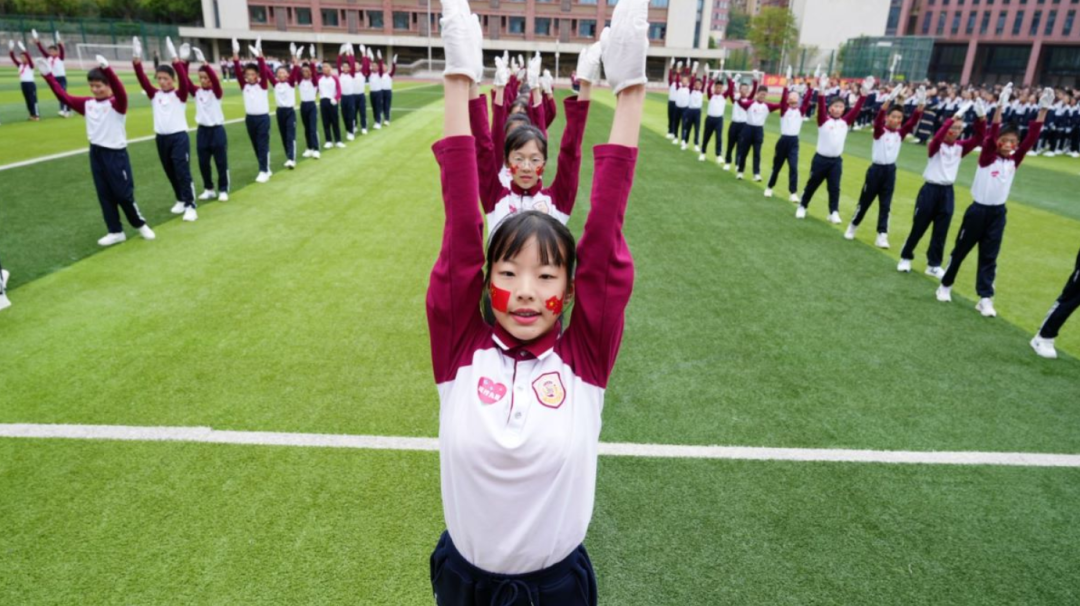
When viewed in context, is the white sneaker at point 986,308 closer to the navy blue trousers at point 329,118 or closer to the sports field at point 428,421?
the sports field at point 428,421

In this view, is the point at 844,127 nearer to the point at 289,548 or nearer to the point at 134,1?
the point at 289,548

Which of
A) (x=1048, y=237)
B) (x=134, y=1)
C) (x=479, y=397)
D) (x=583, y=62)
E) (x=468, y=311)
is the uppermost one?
(x=134, y=1)

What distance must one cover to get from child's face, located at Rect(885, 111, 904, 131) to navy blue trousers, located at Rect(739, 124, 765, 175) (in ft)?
18.4

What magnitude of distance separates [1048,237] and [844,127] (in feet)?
13.2

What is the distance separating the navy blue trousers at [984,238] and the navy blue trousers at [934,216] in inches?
32.6

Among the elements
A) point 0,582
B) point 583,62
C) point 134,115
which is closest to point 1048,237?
point 583,62

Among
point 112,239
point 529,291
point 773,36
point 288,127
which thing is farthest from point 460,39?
point 773,36

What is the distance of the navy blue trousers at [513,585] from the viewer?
1.79 meters

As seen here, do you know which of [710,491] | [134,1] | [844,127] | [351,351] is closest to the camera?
[710,491]

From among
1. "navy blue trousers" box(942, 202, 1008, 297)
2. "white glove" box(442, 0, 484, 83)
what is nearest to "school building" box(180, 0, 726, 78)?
"navy blue trousers" box(942, 202, 1008, 297)

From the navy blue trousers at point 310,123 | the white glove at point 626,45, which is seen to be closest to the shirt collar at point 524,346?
the white glove at point 626,45

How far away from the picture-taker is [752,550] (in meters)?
3.52

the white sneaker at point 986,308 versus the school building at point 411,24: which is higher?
the school building at point 411,24

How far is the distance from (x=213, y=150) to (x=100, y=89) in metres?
2.98
